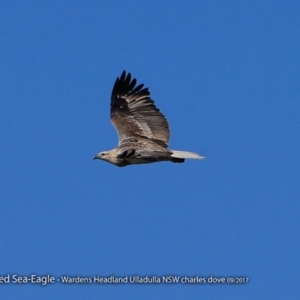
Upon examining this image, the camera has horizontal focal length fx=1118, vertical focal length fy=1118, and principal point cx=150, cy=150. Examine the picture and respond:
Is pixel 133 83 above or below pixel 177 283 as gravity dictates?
above

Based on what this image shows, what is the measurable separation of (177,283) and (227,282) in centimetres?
133

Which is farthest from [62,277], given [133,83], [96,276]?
[133,83]

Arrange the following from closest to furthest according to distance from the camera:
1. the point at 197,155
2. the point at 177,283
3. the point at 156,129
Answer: the point at 177,283 → the point at 197,155 → the point at 156,129

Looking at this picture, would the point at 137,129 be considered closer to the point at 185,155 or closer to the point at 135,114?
the point at 135,114

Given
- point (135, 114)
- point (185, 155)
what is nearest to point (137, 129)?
point (135, 114)

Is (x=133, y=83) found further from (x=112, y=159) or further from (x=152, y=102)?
(x=112, y=159)

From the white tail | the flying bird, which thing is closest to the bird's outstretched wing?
the flying bird

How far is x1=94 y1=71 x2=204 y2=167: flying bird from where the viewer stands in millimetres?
27594

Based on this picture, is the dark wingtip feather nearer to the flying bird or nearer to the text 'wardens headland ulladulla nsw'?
the flying bird

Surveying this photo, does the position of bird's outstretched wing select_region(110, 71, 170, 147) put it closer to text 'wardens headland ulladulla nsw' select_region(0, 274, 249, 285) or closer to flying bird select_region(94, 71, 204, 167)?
flying bird select_region(94, 71, 204, 167)

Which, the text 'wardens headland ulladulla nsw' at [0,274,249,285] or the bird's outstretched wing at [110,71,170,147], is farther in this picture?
the bird's outstretched wing at [110,71,170,147]

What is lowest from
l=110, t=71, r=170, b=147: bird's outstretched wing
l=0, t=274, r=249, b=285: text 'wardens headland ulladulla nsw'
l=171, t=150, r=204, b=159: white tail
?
l=0, t=274, r=249, b=285: text 'wardens headland ulladulla nsw'

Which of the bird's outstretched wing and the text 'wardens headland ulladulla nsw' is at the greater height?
the bird's outstretched wing

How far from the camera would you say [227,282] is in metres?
26.2
